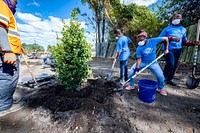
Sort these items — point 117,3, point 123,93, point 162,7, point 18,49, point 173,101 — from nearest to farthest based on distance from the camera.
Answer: point 18,49 → point 173,101 → point 123,93 → point 162,7 → point 117,3

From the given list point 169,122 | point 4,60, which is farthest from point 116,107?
Result: point 4,60

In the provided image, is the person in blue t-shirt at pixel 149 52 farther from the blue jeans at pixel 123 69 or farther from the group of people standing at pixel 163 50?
the blue jeans at pixel 123 69

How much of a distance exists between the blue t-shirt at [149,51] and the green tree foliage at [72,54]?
1440 millimetres

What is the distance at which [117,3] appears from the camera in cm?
1271

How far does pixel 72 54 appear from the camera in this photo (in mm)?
2652

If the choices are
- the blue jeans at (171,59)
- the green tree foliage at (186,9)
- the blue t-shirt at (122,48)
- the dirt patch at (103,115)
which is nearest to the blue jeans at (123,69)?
the blue t-shirt at (122,48)

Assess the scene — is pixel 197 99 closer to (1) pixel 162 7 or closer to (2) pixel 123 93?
(2) pixel 123 93

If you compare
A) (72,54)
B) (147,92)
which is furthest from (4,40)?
(147,92)

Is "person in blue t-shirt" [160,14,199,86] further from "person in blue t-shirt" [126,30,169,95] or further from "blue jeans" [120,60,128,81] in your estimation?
"blue jeans" [120,60,128,81]

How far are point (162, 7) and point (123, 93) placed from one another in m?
7.65

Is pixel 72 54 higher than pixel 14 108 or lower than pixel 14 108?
higher

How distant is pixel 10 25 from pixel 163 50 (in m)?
3.78

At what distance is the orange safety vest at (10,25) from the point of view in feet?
5.96

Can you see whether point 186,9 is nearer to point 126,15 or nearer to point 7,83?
point 126,15
